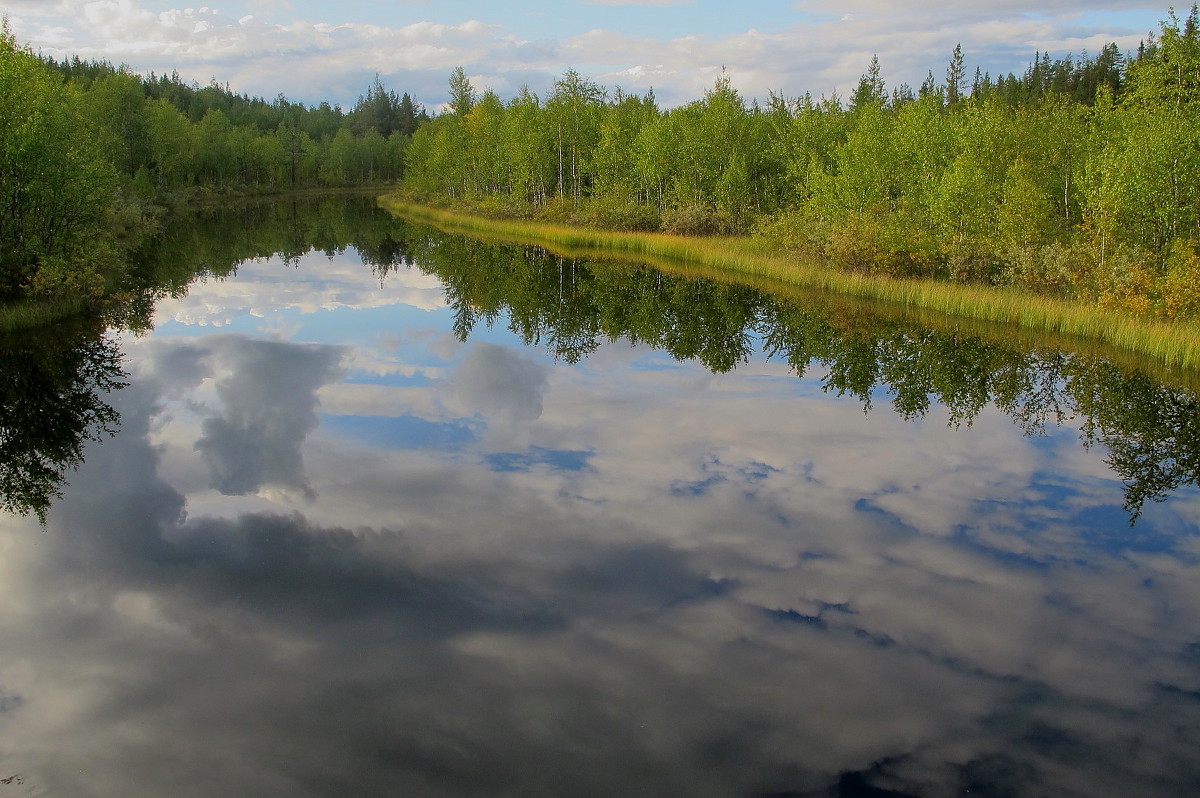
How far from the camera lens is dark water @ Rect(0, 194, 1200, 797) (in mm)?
6266

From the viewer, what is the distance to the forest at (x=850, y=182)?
66.8ft

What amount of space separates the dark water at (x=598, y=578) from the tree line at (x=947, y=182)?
5.12 metres

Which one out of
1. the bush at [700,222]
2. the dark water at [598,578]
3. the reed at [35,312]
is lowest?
the dark water at [598,578]

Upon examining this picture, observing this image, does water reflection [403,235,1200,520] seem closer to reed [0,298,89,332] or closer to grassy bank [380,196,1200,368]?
grassy bank [380,196,1200,368]

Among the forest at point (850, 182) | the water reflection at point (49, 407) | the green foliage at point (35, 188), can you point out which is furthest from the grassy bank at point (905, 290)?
the green foliage at point (35, 188)

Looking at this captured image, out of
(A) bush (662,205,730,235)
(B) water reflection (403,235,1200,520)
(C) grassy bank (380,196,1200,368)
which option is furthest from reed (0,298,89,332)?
(A) bush (662,205,730,235)

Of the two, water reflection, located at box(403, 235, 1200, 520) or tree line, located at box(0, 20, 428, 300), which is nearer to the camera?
water reflection, located at box(403, 235, 1200, 520)

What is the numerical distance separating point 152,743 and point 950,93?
99.8m

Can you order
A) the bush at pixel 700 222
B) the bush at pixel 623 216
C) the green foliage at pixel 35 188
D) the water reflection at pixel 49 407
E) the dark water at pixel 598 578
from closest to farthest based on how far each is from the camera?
the dark water at pixel 598 578 < the water reflection at pixel 49 407 < the green foliage at pixel 35 188 < the bush at pixel 700 222 < the bush at pixel 623 216

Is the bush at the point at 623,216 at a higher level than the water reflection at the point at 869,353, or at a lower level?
higher

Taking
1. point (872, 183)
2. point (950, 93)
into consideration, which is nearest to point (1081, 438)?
point (872, 183)

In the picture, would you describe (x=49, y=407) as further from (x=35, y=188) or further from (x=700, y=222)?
(x=700, y=222)

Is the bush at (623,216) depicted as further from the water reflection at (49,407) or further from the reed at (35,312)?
the water reflection at (49,407)

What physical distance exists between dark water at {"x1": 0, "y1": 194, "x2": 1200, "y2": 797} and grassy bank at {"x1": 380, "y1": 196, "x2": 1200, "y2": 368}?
122 cm
